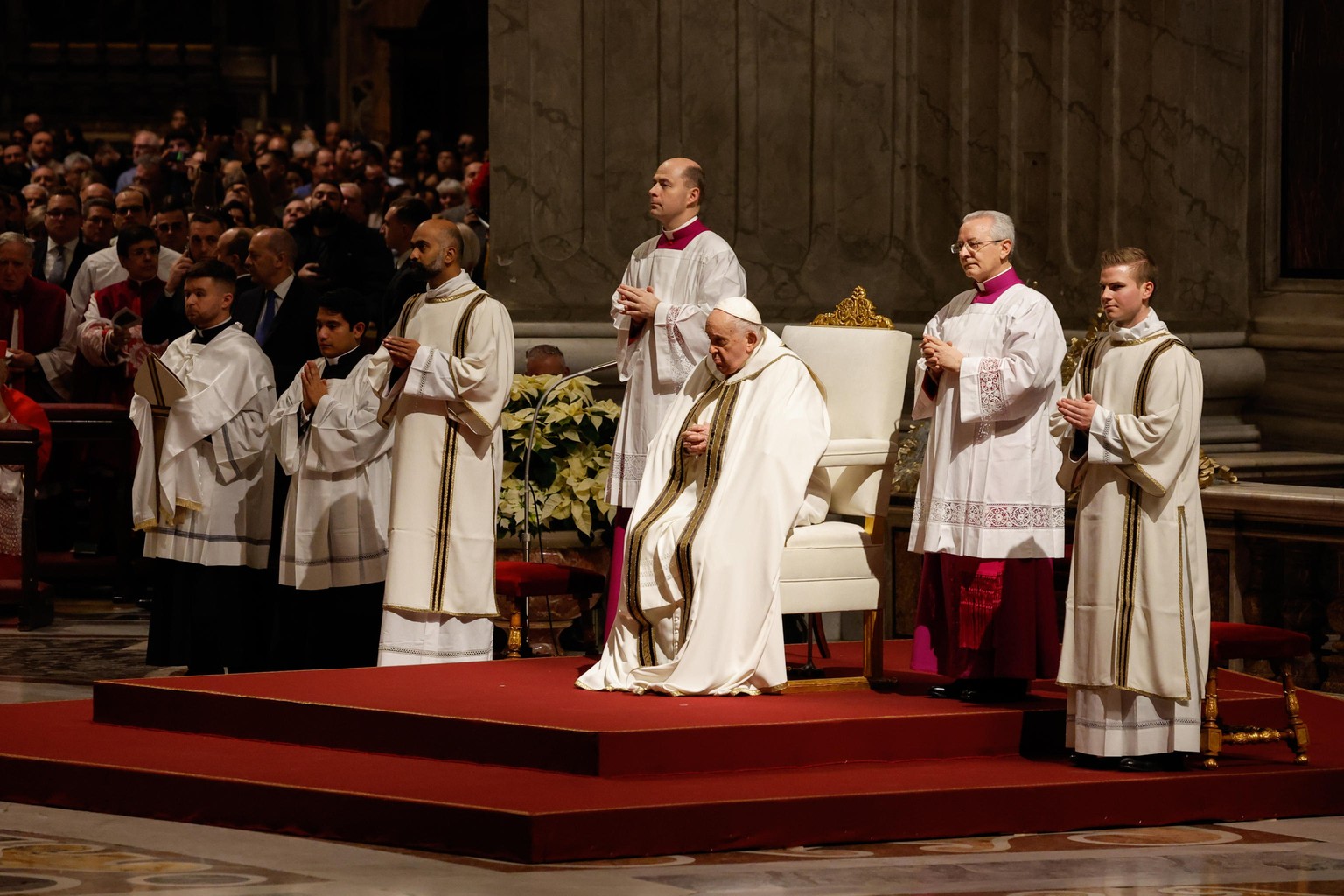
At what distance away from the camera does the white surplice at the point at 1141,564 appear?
6281mm

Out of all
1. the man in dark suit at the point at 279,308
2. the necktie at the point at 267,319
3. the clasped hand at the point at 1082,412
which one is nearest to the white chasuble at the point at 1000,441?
the clasped hand at the point at 1082,412

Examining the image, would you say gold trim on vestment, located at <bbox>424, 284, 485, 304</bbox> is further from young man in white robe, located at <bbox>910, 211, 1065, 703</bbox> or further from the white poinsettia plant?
young man in white robe, located at <bbox>910, 211, 1065, 703</bbox>

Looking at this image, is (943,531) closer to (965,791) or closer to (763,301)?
(965,791)

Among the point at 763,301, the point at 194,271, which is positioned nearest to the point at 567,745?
the point at 194,271

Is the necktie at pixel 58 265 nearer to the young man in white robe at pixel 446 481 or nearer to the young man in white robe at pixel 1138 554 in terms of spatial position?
the young man in white robe at pixel 446 481

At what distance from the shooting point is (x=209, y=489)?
8.29m

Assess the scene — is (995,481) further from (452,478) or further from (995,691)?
(452,478)

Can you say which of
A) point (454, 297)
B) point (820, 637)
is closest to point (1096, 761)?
point (820, 637)

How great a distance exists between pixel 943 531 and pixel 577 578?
1.66m

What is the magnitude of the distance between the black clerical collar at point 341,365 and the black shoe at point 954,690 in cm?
249

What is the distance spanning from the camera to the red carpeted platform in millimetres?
5793

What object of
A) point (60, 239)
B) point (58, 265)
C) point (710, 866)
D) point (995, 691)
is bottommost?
point (710, 866)

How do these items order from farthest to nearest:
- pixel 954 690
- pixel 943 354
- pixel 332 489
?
pixel 332 489 < pixel 954 690 < pixel 943 354

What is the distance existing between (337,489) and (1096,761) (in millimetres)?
3002
